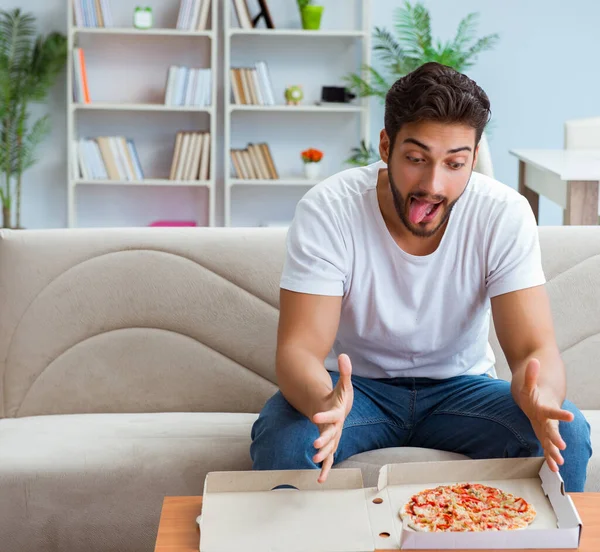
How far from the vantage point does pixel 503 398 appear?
1.58 m

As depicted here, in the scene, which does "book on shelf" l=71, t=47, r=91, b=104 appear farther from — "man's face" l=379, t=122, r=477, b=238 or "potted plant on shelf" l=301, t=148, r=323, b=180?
"man's face" l=379, t=122, r=477, b=238

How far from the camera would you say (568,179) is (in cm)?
315

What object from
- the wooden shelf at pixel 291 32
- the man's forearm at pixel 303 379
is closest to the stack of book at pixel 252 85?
the wooden shelf at pixel 291 32

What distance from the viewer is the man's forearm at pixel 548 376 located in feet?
4.67

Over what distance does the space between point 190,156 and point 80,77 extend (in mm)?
732

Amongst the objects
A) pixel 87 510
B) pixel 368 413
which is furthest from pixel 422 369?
pixel 87 510

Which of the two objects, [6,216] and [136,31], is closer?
[136,31]

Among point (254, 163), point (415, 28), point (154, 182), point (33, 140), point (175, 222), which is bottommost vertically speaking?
point (175, 222)

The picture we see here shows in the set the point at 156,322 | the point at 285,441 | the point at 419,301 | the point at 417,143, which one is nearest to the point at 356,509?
the point at 285,441

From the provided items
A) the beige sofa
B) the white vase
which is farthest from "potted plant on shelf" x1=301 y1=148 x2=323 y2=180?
the beige sofa

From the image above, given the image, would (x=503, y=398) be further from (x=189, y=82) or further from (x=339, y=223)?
(x=189, y=82)

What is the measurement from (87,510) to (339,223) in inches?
28.8

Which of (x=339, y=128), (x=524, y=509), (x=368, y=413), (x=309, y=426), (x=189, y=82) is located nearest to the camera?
(x=524, y=509)

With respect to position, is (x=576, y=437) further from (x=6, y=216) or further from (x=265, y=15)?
(x=6, y=216)
